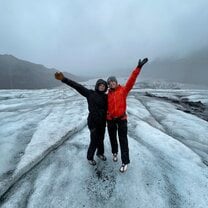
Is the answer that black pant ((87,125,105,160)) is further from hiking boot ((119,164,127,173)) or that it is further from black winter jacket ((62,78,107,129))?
hiking boot ((119,164,127,173))

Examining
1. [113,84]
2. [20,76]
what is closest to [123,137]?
[113,84]

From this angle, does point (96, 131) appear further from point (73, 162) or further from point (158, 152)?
point (158, 152)

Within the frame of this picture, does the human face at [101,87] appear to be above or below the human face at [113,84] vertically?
below

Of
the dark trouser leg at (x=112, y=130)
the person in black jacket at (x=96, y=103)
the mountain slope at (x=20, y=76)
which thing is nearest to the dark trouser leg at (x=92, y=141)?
the person in black jacket at (x=96, y=103)

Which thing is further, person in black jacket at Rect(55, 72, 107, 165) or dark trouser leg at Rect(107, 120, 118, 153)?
dark trouser leg at Rect(107, 120, 118, 153)

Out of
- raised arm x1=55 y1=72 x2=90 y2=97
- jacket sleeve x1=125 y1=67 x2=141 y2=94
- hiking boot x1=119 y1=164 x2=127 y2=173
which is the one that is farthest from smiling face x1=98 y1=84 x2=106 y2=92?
hiking boot x1=119 y1=164 x2=127 y2=173

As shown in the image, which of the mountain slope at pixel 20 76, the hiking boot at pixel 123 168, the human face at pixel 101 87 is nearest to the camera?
the human face at pixel 101 87

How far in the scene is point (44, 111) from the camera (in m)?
10.6

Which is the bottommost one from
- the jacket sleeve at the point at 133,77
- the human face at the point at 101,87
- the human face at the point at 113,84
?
the human face at the point at 101,87

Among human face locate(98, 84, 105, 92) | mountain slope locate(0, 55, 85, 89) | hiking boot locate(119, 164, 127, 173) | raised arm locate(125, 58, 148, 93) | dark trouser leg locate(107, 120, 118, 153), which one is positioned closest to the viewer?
raised arm locate(125, 58, 148, 93)

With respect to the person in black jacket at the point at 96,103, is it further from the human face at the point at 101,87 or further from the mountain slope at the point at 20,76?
the mountain slope at the point at 20,76

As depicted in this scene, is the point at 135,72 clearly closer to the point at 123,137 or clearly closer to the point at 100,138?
the point at 123,137

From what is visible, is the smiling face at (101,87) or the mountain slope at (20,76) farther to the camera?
the mountain slope at (20,76)

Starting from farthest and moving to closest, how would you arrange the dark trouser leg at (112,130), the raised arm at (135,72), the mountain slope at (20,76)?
the mountain slope at (20,76), the dark trouser leg at (112,130), the raised arm at (135,72)
